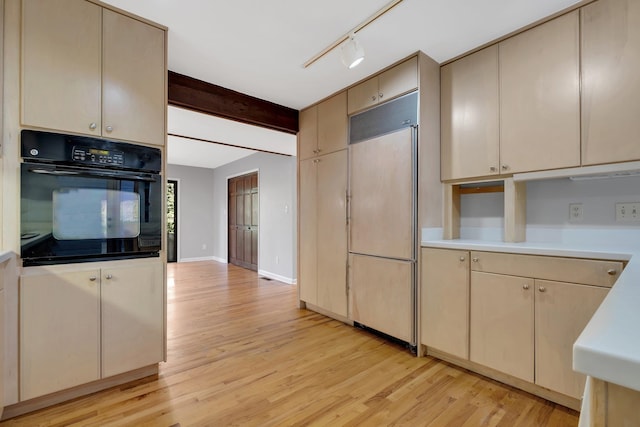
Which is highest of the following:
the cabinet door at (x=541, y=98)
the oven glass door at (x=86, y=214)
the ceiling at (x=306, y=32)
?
the ceiling at (x=306, y=32)

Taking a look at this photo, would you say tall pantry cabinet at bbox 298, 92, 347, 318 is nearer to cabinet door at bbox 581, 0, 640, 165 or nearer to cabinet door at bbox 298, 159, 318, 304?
cabinet door at bbox 298, 159, 318, 304

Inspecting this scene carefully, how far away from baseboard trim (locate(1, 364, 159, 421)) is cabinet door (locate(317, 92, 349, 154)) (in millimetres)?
2425

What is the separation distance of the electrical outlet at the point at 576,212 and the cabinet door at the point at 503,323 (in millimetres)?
645

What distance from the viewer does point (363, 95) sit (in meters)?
2.77

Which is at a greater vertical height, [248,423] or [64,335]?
[64,335]

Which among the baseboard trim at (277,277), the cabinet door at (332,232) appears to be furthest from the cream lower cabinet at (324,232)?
the baseboard trim at (277,277)

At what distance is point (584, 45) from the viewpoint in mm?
1778

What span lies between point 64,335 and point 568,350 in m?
2.85

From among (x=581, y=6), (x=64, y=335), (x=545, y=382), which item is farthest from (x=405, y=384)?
(x=581, y=6)

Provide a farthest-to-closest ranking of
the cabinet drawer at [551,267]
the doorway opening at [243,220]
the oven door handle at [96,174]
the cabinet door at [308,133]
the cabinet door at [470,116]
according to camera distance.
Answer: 1. the doorway opening at [243,220]
2. the cabinet door at [308,133]
3. the cabinet door at [470,116]
4. the oven door handle at [96,174]
5. the cabinet drawer at [551,267]

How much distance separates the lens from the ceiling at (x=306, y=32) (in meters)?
1.82

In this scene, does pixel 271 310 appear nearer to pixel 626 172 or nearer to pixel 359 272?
pixel 359 272

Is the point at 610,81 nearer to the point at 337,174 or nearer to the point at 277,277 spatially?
the point at 337,174

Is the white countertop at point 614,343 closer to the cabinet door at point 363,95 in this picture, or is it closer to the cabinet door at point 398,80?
the cabinet door at point 398,80
